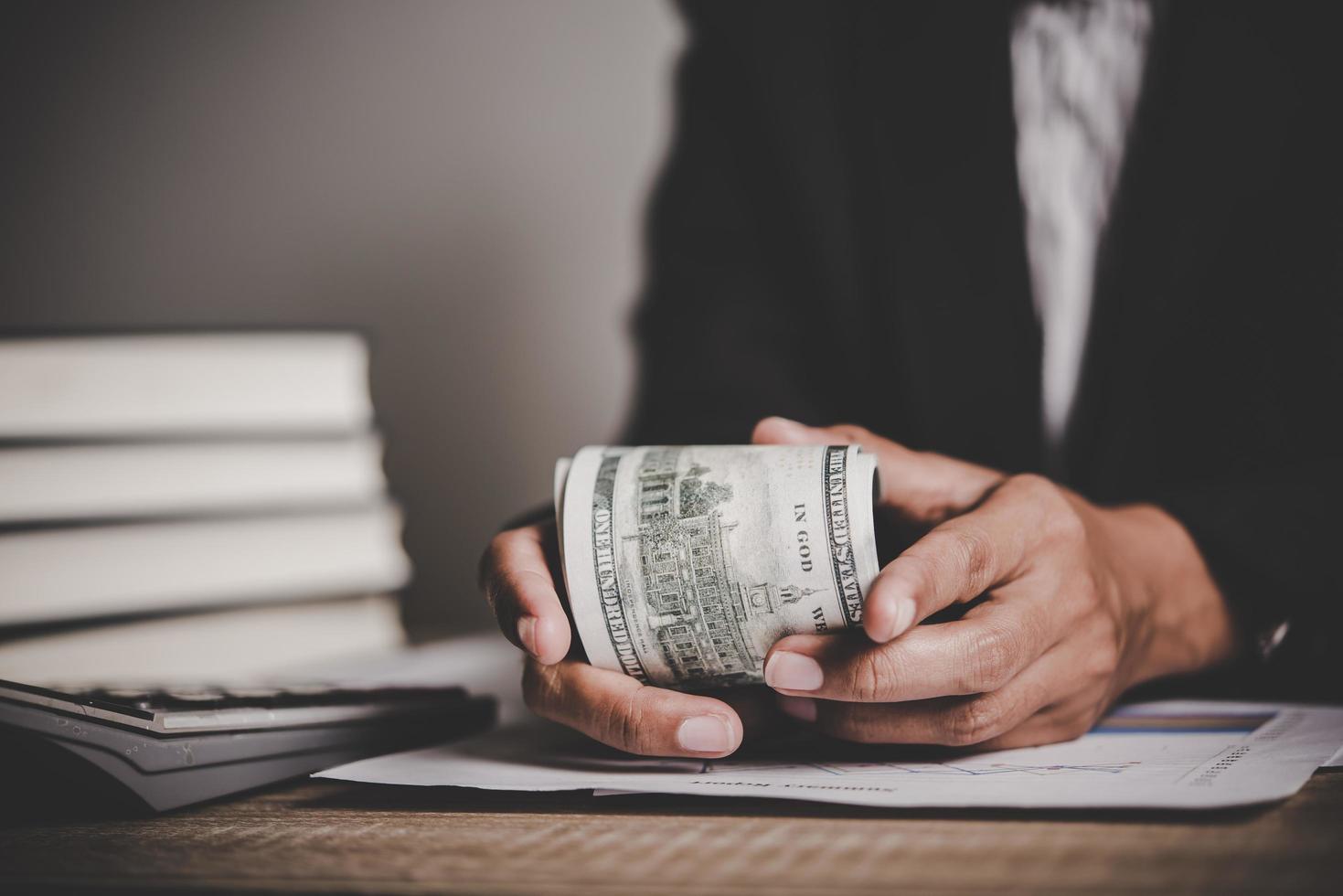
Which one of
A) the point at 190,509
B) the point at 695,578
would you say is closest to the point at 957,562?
the point at 695,578

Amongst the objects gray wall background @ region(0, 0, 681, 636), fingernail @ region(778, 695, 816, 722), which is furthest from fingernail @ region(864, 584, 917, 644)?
gray wall background @ region(0, 0, 681, 636)

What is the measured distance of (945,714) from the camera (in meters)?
0.55

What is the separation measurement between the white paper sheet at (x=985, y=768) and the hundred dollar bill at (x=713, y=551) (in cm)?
7

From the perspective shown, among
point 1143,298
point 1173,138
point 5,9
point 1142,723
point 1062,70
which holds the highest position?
point 5,9

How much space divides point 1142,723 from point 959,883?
0.38 meters

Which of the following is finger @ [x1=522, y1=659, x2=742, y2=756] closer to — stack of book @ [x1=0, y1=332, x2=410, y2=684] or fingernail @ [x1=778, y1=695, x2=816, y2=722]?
fingernail @ [x1=778, y1=695, x2=816, y2=722]

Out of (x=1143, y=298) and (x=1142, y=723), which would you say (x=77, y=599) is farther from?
(x=1143, y=298)

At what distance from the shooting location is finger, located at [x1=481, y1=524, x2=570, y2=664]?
0.55 metres

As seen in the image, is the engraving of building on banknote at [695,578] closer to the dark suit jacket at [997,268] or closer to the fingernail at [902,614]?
the fingernail at [902,614]

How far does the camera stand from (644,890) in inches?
14.4

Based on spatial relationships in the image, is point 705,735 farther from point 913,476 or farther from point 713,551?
point 913,476

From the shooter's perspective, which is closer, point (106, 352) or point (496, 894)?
point (496, 894)

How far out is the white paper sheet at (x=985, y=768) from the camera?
45 cm

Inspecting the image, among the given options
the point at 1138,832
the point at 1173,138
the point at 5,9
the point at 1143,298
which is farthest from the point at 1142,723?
the point at 5,9
